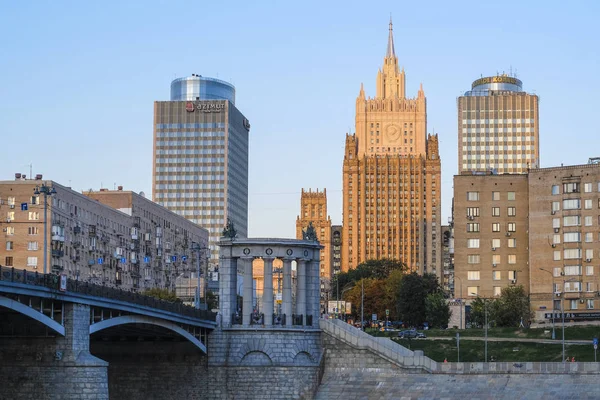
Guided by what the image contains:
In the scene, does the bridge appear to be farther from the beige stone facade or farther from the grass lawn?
the beige stone facade

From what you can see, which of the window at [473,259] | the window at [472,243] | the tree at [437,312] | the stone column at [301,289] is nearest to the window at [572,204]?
the window at [472,243]

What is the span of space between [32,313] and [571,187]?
9692 centimetres

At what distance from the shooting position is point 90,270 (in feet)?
543

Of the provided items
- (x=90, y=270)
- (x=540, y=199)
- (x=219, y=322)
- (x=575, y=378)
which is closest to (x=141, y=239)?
(x=90, y=270)

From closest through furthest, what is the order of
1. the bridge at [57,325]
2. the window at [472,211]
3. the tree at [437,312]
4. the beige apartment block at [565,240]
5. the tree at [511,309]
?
the bridge at [57,325] < the tree at [511,309] < the beige apartment block at [565,240] < the tree at [437,312] < the window at [472,211]

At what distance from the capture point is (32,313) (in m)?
76.8

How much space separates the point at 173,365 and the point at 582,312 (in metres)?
68.3

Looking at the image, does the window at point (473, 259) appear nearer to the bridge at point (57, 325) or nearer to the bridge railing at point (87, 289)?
the bridge railing at point (87, 289)

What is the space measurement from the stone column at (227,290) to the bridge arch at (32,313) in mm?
30322

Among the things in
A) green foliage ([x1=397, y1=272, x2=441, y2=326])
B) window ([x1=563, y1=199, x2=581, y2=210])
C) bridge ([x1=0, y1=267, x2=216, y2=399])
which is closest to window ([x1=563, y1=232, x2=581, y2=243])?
window ([x1=563, y1=199, x2=581, y2=210])

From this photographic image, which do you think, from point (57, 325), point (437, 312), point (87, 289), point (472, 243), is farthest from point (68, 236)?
point (57, 325)

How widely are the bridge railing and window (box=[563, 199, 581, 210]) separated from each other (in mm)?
66254

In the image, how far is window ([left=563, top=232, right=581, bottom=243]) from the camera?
157625 mm

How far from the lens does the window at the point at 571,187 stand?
157500mm
